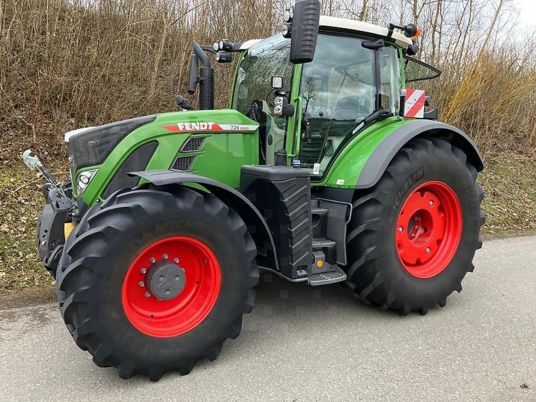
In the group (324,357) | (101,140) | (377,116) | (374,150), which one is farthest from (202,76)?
(324,357)

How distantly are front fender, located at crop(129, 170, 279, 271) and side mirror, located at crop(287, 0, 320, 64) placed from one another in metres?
0.94

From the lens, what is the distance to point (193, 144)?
3.45m

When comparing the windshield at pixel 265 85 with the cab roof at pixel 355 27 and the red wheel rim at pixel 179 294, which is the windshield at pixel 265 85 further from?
the red wheel rim at pixel 179 294

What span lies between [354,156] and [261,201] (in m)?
0.84

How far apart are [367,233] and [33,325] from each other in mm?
2509

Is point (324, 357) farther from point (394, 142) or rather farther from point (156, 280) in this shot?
point (394, 142)

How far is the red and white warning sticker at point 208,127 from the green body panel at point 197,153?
14 mm

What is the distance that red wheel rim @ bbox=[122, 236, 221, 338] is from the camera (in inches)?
114

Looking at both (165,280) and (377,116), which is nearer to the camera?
(165,280)

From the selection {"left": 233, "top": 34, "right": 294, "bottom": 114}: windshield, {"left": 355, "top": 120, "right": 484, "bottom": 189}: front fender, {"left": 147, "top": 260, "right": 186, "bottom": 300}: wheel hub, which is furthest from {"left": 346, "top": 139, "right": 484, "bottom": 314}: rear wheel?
{"left": 147, "top": 260, "right": 186, "bottom": 300}: wheel hub

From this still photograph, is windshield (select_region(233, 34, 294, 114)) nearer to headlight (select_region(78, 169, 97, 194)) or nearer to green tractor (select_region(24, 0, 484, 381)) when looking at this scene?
green tractor (select_region(24, 0, 484, 381))

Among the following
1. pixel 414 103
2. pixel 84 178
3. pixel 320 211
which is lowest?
pixel 320 211

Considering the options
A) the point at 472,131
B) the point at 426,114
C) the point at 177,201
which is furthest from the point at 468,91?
the point at 177,201

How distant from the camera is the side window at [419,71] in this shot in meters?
4.65
